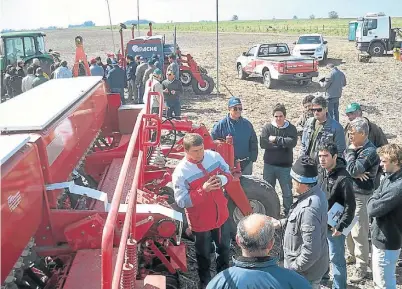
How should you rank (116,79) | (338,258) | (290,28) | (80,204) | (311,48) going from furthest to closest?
(290,28), (311,48), (116,79), (80,204), (338,258)

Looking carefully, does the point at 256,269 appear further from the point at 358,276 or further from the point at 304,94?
the point at 304,94

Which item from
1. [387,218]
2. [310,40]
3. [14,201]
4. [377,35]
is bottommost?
[387,218]

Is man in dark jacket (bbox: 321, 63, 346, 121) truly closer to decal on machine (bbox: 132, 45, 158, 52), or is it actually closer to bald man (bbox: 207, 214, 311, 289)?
decal on machine (bbox: 132, 45, 158, 52)

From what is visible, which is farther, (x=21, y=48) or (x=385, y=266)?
(x=21, y=48)

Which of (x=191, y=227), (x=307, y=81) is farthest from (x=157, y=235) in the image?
(x=307, y=81)

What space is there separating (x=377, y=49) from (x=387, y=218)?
76.6ft

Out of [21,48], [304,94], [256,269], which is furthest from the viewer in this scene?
[21,48]

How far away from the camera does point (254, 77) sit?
19.6m

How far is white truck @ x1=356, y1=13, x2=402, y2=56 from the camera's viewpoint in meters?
25.2

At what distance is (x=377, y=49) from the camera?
82.4 ft

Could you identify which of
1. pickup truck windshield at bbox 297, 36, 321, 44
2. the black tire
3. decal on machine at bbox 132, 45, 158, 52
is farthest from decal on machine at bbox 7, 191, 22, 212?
pickup truck windshield at bbox 297, 36, 321, 44

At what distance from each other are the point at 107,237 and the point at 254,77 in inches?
702

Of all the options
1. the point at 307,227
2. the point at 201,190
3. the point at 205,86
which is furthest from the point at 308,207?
the point at 205,86

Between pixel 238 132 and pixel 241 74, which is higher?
pixel 238 132
